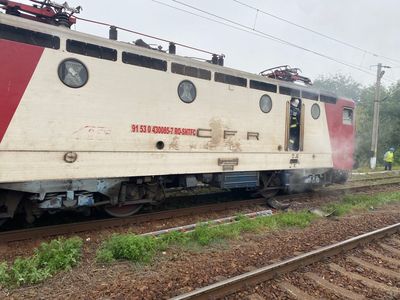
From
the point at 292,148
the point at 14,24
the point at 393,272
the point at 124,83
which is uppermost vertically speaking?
the point at 14,24

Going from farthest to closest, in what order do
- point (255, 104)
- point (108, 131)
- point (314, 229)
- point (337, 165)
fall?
point (337, 165) → point (255, 104) → point (314, 229) → point (108, 131)

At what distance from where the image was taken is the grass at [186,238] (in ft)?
15.9

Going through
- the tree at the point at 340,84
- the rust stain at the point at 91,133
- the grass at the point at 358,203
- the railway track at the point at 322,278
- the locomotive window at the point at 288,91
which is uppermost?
the tree at the point at 340,84

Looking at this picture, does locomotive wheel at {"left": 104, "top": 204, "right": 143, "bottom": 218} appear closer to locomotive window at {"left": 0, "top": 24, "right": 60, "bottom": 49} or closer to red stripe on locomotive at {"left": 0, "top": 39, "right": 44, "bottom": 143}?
red stripe on locomotive at {"left": 0, "top": 39, "right": 44, "bottom": 143}

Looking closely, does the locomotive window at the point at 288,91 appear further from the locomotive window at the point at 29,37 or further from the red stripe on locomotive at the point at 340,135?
the locomotive window at the point at 29,37

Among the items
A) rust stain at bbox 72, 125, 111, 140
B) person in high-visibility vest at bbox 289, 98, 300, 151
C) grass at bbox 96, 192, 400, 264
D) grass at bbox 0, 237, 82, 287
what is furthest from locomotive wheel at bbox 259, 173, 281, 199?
grass at bbox 0, 237, 82, 287

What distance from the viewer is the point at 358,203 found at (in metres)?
9.45

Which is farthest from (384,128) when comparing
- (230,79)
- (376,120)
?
(230,79)

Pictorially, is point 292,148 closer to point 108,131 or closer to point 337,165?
point 337,165

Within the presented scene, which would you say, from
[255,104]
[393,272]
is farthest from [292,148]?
[393,272]

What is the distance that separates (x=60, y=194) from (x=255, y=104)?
5.03 metres

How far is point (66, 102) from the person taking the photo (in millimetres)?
5637

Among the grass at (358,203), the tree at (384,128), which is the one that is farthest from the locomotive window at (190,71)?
the tree at (384,128)

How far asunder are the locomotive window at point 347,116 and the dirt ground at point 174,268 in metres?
5.69
